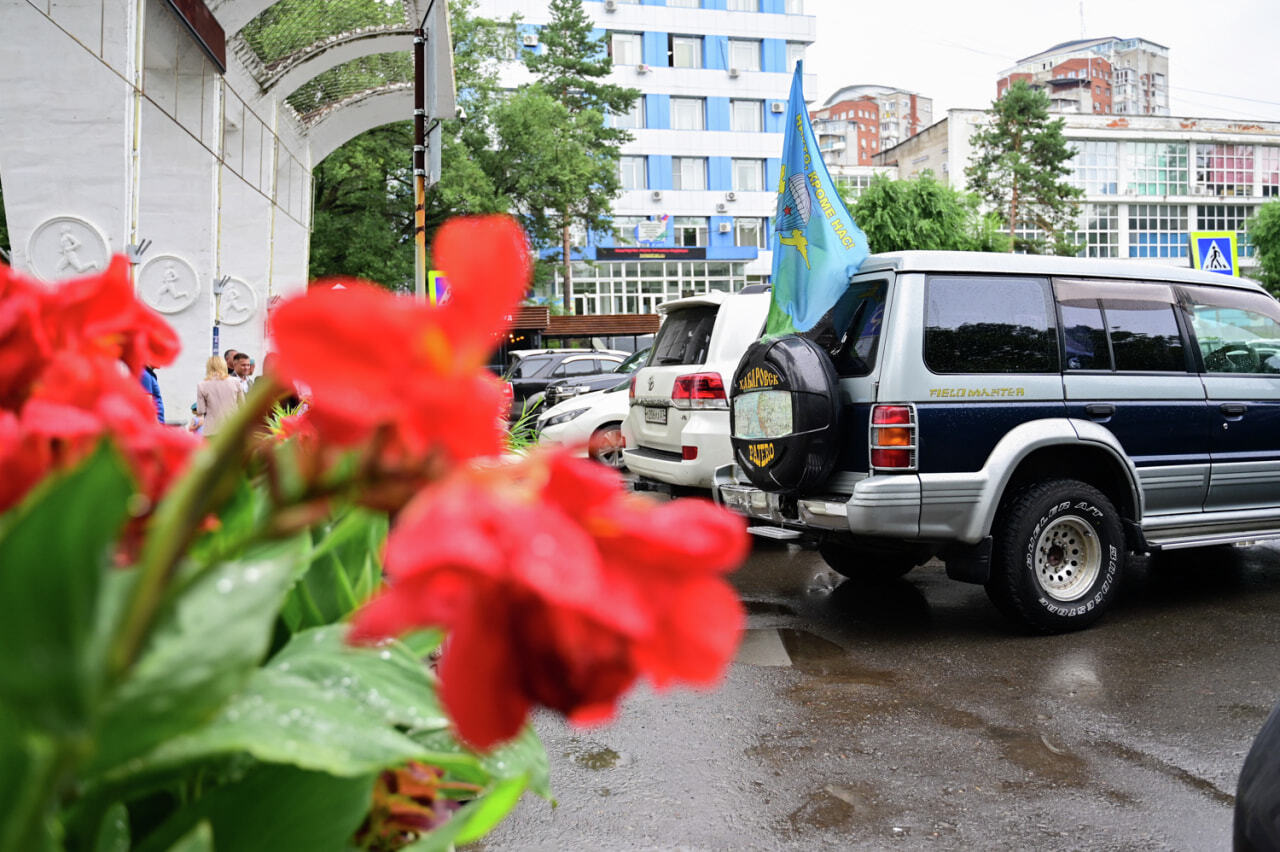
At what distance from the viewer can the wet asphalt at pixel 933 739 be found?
3715mm

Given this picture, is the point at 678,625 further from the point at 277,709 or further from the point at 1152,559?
the point at 1152,559

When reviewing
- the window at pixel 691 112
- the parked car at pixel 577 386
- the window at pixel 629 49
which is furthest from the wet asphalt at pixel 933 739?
the window at pixel 629 49

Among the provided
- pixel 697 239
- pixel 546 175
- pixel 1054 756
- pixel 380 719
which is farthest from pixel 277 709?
pixel 697 239

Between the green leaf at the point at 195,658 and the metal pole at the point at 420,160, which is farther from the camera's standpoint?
the metal pole at the point at 420,160

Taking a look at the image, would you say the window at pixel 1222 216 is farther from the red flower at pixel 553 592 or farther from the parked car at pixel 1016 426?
the red flower at pixel 553 592

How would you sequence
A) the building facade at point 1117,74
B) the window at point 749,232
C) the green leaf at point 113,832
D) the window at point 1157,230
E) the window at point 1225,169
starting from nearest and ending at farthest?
the green leaf at point 113,832 → the window at point 749,232 → the window at point 1157,230 → the window at point 1225,169 → the building facade at point 1117,74

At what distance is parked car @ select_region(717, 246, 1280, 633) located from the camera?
18.7ft

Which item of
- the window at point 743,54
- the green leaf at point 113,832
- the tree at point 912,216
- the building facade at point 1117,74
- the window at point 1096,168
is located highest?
the building facade at point 1117,74

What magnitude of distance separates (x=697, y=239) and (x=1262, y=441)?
52161 millimetres

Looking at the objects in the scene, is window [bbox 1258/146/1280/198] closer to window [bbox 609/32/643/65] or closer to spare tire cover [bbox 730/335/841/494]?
window [bbox 609/32/643/65]

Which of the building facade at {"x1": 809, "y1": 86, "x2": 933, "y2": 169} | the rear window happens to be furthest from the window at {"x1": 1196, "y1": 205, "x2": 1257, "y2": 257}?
the rear window

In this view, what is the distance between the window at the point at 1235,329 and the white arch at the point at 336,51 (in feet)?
45.7

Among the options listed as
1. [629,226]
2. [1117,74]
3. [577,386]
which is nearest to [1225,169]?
[629,226]

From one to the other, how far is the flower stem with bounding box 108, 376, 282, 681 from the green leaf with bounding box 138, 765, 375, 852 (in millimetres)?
324
